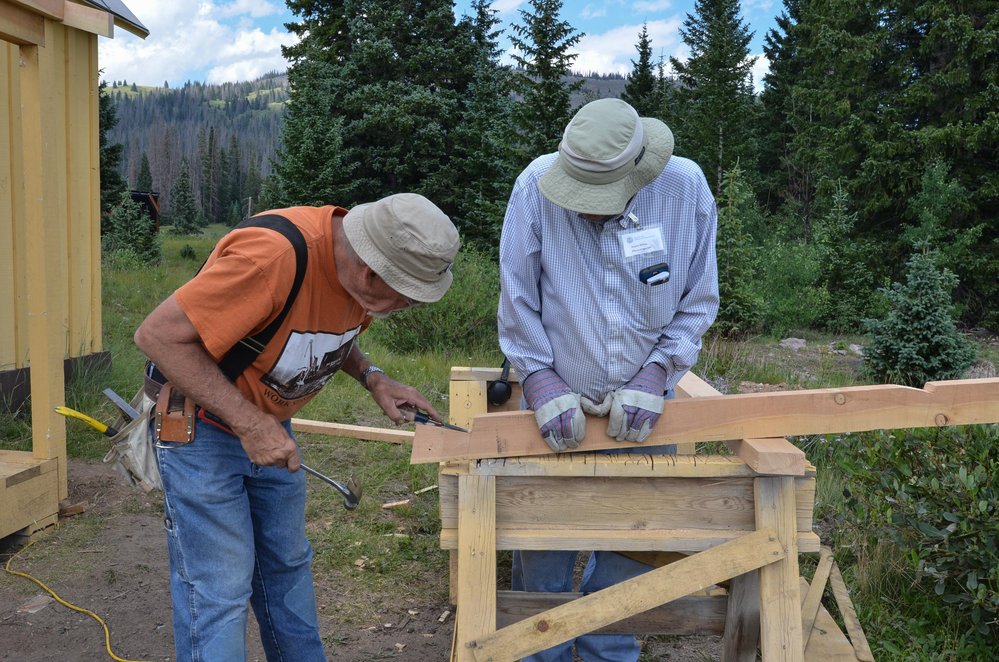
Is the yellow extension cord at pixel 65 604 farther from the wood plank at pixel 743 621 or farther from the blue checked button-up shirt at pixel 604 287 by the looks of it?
the wood plank at pixel 743 621

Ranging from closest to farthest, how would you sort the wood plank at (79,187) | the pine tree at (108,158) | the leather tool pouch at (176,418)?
the leather tool pouch at (176,418)
the wood plank at (79,187)
the pine tree at (108,158)

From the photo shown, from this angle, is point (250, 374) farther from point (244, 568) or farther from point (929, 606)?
point (929, 606)

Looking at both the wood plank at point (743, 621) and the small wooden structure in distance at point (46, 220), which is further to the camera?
the small wooden structure in distance at point (46, 220)

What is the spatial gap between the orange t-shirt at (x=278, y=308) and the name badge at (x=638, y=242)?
759 mm

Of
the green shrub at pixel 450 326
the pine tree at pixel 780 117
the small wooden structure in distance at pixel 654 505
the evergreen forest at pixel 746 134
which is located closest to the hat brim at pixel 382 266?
the small wooden structure in distance at pixel 654 505

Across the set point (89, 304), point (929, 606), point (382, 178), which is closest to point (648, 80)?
point (382, 178)

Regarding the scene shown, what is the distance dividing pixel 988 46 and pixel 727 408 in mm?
13931

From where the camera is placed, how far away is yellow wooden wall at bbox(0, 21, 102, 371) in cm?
524

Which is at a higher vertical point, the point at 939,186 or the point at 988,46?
the point at 988,46

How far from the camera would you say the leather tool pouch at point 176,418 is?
2041 mm

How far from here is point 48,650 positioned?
3168 millimetres

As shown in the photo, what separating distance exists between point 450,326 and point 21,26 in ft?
16.8

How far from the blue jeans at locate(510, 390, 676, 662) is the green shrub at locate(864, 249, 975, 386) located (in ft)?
20.2

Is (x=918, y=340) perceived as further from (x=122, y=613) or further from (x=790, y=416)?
(x=122, y=613)
